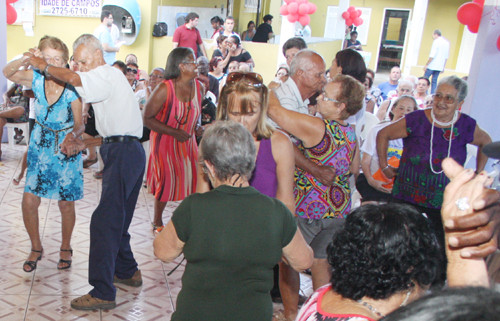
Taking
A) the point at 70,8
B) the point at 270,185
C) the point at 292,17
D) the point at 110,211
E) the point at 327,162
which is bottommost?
the point at 110,211

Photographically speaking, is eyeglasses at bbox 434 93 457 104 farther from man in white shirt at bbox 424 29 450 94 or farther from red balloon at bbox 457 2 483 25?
man in white shirt at bbox 424 29 450 94

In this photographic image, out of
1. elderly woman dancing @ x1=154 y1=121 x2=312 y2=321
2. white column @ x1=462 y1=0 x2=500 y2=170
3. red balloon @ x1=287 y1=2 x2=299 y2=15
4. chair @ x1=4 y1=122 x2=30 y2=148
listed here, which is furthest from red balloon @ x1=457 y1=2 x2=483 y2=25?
chair @ x1=4 y1=122 x2=30 y2=148

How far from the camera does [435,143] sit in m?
3.38

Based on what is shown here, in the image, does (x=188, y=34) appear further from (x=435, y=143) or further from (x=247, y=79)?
(x=247, y=79)

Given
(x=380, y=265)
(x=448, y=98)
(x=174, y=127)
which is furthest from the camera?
(x=174, y=127)

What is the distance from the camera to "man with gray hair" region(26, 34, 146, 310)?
3.19 m

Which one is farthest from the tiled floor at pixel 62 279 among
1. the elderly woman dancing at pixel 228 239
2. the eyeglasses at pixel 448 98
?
the eyeglasses at pixel 448 98

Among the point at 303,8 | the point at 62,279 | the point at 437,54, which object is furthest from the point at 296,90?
the point at 437,54

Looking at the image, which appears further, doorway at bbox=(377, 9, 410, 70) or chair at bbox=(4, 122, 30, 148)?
doorway at bbox=(377, 9, 410, 70)

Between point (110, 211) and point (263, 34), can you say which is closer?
point (110, 211)

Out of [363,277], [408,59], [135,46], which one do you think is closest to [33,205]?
[363,277]

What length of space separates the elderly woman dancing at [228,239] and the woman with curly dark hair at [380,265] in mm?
372

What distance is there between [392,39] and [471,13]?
62.8ft

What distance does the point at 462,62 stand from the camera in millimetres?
17531
